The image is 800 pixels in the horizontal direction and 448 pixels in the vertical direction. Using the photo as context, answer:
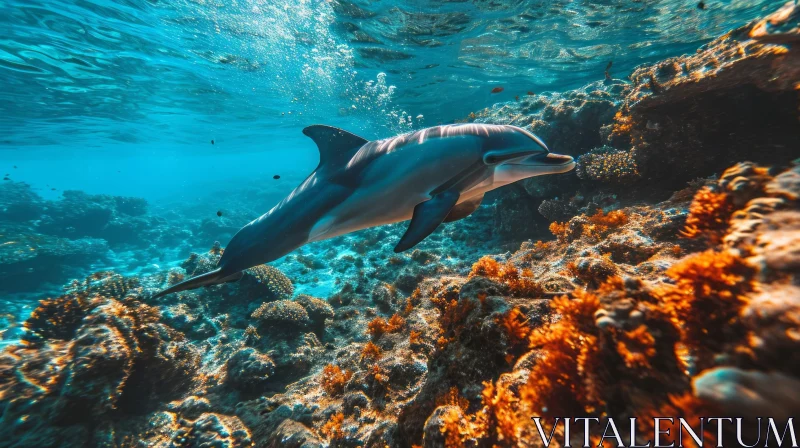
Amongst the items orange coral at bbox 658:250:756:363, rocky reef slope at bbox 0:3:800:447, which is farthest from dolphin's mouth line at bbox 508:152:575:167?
orange coral at bbox 658:250:756:363

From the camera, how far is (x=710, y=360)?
57.1 inches

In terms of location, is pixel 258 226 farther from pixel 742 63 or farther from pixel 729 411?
pixel 742 63

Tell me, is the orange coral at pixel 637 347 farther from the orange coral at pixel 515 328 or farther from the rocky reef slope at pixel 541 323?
the orange coral at pixel 515 328

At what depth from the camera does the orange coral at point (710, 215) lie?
2.30 meters

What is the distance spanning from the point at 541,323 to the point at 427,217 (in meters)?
1.49

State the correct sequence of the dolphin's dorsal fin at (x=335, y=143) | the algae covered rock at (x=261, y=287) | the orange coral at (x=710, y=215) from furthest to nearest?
1. the algae covered rock at (x=261, y=287)
2. the dolphin's dorsal fin at (x=335, y=143)
3. the orange coral at (x=710, y=215)

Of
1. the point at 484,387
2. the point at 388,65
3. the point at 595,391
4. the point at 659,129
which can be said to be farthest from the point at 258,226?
the point at 388,65

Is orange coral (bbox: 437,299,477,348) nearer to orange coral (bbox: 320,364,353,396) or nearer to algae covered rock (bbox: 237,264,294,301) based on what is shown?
orange coral (bbox: 320,364,353,396)

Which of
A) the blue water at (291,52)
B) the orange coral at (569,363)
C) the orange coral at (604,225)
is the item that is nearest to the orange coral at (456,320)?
the orange coral at (569,363)

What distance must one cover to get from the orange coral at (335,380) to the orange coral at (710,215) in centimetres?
462

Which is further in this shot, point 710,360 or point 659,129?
point 659,129

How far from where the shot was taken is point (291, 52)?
58.9 ft

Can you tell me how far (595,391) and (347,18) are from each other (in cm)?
1754

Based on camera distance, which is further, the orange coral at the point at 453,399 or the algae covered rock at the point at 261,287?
the algae covered rock at the point at 261,287
